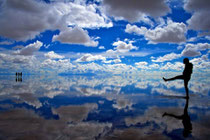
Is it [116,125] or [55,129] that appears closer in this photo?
[55,129]

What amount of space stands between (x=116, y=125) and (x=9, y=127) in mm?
3792

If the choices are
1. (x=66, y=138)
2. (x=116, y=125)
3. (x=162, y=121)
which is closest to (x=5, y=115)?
(x=66, y=138)

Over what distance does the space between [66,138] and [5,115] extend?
13.8 ft

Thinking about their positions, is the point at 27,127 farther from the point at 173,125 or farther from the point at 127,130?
the point at 173,125

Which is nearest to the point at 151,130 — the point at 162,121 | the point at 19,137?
the point at 162,121

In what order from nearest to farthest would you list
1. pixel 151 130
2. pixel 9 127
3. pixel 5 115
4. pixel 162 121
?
pixel 151 130 < pixel 9 127 < pixel 162 121 < pixel 5 115

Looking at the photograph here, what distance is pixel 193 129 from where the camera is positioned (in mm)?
5094

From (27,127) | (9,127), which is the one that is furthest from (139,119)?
(9,127)

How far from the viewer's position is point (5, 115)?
699 cm

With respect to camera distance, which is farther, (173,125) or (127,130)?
(173,125)

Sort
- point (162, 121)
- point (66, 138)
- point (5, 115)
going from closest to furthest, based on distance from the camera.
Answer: point (66, 138) < point (162, 121) < point (5, 115)

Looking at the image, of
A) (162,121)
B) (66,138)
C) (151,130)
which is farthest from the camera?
(162,121)

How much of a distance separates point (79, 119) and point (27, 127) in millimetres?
1942

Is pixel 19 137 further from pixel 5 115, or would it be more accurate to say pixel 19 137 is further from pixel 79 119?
pixel 5 115
